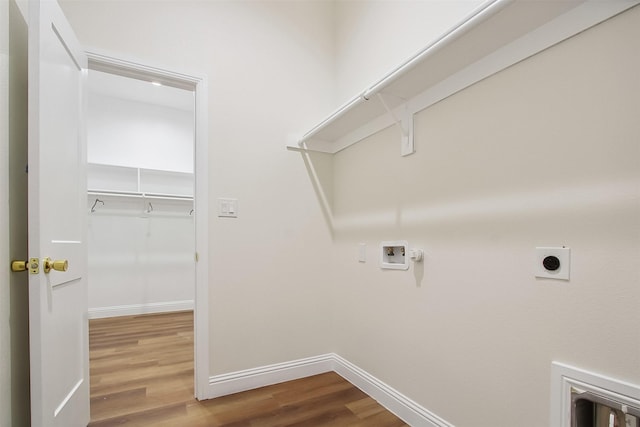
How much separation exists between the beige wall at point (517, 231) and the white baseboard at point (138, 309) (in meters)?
3.51

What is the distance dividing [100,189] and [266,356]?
335 cm

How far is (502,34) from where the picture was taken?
1.08 m

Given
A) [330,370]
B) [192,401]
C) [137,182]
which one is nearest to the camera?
[192,401]

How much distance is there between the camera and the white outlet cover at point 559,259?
3.15 ft

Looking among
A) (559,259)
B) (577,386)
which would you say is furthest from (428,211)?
(577,386)

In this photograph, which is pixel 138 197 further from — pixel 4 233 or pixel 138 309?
pixel 4 233

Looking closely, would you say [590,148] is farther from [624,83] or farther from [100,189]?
[100,189]

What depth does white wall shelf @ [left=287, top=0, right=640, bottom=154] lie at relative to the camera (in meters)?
0.93

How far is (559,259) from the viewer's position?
3.21 feet

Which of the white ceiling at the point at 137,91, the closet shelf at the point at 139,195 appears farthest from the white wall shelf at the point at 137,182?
the white ceiling at the point at 137,91

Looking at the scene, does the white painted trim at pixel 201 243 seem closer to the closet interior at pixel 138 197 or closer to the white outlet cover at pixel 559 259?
the white outlet cover at pixel 559 259

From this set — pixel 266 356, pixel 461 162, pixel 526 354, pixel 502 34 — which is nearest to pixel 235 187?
pixel 266 356

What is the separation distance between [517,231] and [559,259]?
0.53ft

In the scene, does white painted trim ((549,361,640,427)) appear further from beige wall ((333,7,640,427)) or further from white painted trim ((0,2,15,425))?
white painted trim ((0,2,15,425))
